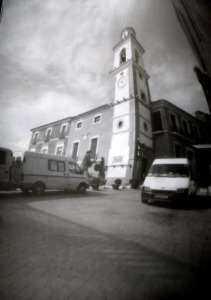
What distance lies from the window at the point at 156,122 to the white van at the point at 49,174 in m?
1.92

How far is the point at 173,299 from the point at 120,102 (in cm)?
406

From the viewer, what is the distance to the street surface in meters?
1.44

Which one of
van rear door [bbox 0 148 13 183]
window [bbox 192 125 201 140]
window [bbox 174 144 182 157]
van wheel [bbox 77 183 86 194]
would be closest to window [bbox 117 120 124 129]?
window [bbox 174 144 182 157]

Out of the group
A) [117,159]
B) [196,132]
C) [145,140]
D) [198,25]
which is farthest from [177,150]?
[198,25]

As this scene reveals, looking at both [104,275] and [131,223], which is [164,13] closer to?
[104,275]

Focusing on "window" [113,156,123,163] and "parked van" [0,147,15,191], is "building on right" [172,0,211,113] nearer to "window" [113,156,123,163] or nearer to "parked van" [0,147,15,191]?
"window" [113,156,123,163]

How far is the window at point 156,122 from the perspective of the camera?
3.38m

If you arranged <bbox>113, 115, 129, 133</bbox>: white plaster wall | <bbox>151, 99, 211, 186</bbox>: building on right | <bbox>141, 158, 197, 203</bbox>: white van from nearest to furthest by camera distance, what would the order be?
<bbox>151, 99, 211, 186</bbox>: building on right, <bbox>113, 115, 129, 133</bbox>: white plaster wall, <bbox>141, 158, 197, 203</bbox>: white van

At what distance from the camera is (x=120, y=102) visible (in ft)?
14.8

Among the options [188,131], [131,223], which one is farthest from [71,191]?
[188,131]

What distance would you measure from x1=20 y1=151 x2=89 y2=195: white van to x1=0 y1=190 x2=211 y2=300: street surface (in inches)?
49.1

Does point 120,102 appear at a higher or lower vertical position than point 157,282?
higher

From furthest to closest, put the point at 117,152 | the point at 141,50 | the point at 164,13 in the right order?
1. the point at 117,152
2. the point at 141,50
3. the point at 164,13

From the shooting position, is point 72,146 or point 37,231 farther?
point 72,146
